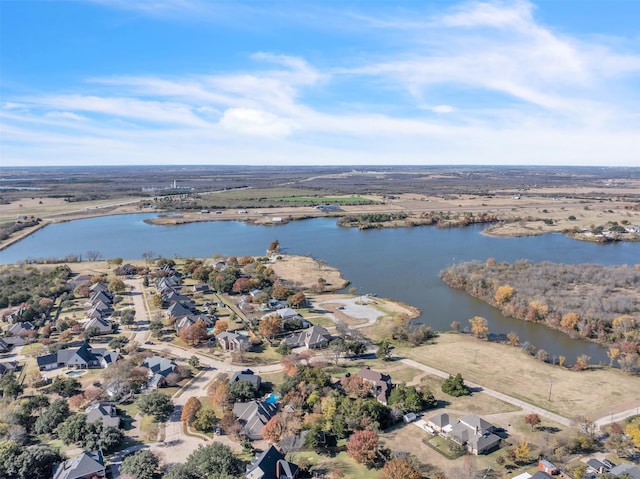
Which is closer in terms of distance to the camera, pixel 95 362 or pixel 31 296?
pixel 95 362

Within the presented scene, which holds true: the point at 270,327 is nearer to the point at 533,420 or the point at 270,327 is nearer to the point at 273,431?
the point at 273,431

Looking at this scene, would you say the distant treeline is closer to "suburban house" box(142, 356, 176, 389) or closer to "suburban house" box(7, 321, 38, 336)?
"suburban house" box(142, 356, 176, 389)

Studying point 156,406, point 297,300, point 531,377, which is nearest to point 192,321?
point 297,300

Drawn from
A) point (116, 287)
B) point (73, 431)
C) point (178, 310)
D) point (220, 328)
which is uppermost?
point (116, 287)

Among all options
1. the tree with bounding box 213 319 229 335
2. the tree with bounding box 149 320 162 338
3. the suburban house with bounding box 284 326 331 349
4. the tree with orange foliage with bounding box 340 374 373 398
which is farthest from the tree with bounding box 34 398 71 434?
the tree with orange foliage with bounding box 340 374 373 398

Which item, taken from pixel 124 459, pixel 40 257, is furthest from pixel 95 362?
pixel 40 257

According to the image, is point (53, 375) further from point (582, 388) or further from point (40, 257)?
point (40, 257)
